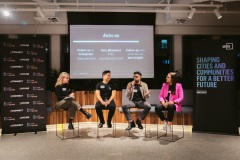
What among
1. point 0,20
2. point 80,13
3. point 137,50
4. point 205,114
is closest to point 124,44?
point 137,50

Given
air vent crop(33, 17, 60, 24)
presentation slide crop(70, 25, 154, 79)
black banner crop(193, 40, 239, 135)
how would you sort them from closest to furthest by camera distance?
1. black banner crop(193, 40, 239, 135)
2. air vent crop(33, 17, 60, 24)
3. presentation slide crop(70, 25, 154, 79)

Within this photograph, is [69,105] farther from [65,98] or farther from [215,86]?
[215,86]

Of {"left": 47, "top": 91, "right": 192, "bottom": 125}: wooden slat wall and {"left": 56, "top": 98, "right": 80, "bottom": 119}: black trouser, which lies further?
{"left": 47, "top": 91, "right": 192, "bottom": 125}: wooden slat wall

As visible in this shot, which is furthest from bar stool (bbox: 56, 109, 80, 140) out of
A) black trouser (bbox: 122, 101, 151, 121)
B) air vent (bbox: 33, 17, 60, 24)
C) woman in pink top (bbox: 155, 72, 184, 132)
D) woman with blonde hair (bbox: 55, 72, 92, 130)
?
air vent (bbox: 33, 17, 60, 24)

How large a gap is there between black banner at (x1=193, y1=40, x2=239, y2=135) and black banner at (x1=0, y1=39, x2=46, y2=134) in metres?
3.51

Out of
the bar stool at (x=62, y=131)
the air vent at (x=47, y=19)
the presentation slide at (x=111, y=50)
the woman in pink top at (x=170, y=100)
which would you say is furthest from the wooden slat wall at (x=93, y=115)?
the air vent at (x=47, y=19)

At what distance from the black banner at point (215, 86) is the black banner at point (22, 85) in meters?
3.51

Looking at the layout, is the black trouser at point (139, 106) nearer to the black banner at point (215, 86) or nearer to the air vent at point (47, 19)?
the black banner at point (215, 86)

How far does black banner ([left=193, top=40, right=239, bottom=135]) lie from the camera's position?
5992 mm

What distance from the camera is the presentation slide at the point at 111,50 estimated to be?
766 centimetres

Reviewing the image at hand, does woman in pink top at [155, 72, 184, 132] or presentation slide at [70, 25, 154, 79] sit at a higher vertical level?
presentation slide at [70, 25, 154, 79]

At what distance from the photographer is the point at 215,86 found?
6102mm

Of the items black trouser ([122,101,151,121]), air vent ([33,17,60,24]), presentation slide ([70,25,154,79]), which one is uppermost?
air vent ([33,17,60,24])

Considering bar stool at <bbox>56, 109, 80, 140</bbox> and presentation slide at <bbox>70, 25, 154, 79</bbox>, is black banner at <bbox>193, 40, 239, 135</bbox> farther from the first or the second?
bar stool at <bbox>56, 109, 80, 140</bbox>
